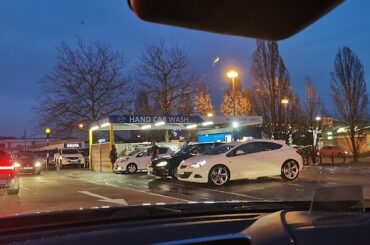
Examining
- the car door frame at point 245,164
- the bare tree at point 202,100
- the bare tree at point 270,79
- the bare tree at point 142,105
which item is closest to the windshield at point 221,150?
the car door frame at point 245,164

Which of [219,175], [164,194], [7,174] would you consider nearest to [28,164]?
[7,174]

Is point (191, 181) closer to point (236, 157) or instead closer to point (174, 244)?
point (236, 157)

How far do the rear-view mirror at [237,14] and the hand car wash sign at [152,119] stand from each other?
107 feet

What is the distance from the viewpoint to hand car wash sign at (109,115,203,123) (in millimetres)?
35188

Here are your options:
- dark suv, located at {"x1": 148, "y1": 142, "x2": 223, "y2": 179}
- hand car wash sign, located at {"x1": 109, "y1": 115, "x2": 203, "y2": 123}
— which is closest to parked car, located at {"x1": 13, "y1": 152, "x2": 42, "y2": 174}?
hand car wash sign, located at {"x1": 109, "y1": 115, "x2": 203, "y2": 123}

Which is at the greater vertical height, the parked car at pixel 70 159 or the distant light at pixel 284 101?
the distant light at pixel 284 101

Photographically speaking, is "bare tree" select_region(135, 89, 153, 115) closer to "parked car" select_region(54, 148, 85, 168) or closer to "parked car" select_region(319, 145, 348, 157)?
"parked car" select_region(54, 148, 85, 168)

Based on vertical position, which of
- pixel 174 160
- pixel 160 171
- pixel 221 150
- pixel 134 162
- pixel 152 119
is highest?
pixel 152 119

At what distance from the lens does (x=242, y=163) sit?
66.4ft

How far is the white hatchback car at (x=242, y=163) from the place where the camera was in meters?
19.9

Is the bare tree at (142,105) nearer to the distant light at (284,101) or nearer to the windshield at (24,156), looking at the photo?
the distant light at (284,101)

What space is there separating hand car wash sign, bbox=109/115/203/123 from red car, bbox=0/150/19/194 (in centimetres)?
1645

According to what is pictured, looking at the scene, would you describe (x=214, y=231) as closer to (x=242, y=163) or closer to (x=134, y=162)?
(x=242, y=163)

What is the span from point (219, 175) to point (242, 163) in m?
0.95
